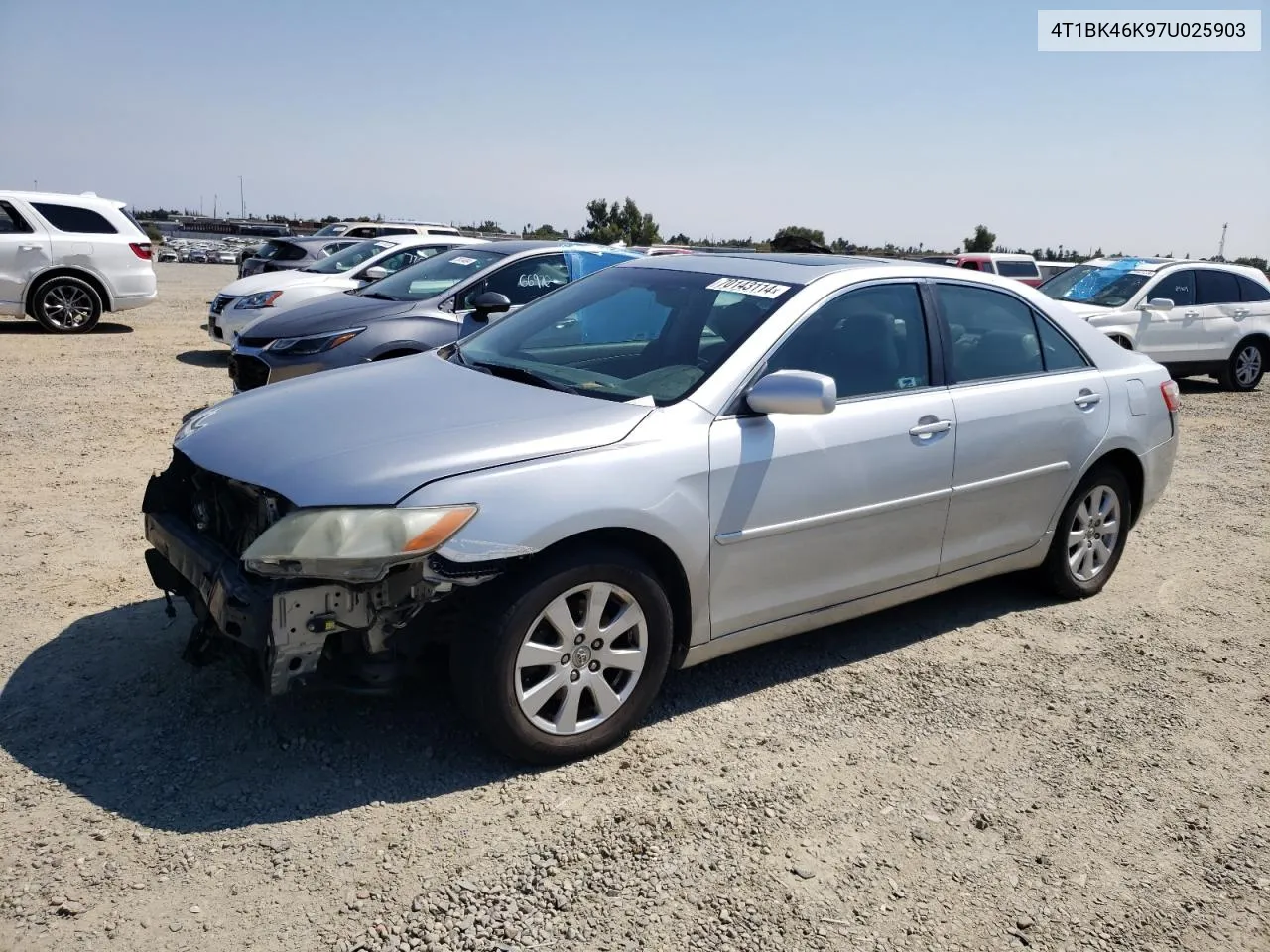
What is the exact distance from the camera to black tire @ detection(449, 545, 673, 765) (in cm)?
321

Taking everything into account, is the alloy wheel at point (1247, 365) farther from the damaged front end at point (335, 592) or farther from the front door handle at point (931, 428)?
the damaged front end at point (335, 592)

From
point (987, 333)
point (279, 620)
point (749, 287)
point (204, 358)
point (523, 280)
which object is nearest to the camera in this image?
point (279, 620)

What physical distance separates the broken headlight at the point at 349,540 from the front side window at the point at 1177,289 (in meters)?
12.2

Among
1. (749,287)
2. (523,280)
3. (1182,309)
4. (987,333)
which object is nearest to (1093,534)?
(987,333)

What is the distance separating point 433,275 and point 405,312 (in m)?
0.91

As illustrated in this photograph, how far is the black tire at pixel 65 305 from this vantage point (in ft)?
44.7

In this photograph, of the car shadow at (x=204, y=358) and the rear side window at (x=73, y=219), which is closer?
the car shadow at (x=204, y=358)

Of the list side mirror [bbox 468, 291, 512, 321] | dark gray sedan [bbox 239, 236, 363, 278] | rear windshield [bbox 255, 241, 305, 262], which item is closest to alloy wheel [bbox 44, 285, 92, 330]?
dark gray sedan [bbox 239, 236, 363, 278]

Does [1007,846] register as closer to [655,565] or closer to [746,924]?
[746,924]

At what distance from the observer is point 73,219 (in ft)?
44.7

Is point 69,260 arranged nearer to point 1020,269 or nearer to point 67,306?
point 67,306

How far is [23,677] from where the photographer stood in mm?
3908

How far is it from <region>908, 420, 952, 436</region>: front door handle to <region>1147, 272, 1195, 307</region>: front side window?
10.1 m

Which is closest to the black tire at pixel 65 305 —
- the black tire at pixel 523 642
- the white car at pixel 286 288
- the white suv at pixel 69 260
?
the white suv at pixel 69 260
